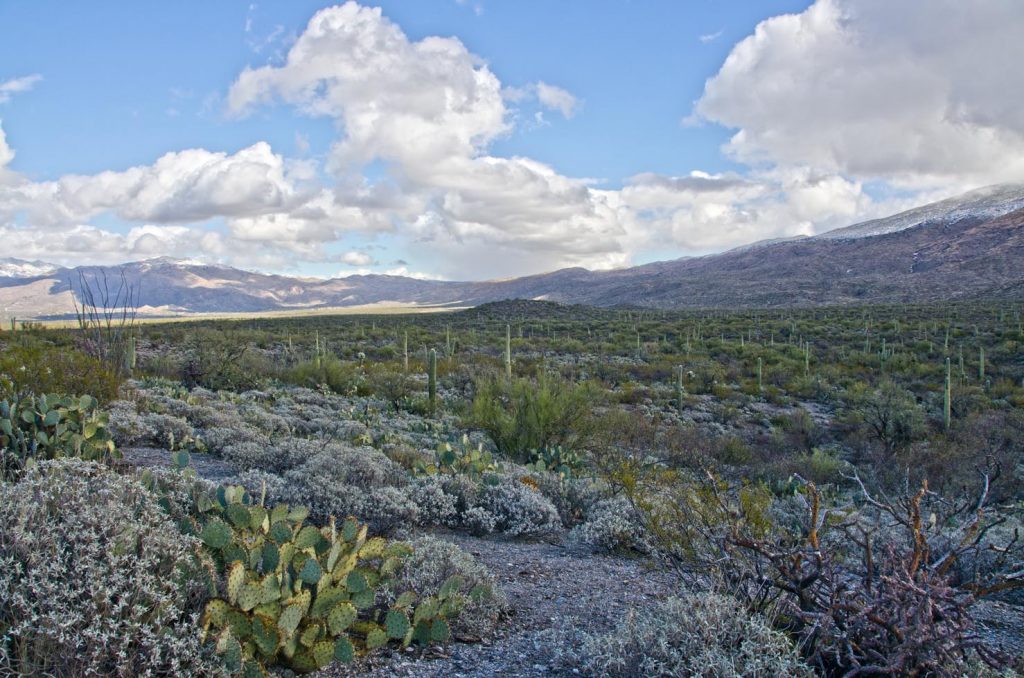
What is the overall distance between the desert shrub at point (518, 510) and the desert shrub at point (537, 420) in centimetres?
381

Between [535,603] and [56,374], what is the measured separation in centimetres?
811

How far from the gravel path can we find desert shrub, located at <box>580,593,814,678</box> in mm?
373

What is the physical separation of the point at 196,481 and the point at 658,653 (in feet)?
13.4

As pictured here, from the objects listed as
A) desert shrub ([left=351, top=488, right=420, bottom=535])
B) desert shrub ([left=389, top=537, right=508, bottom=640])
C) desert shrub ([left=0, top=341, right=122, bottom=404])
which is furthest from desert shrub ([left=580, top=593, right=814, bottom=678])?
desert shrub ([left=0, top=341, right=122, bottom=404])

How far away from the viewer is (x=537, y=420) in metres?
11.5

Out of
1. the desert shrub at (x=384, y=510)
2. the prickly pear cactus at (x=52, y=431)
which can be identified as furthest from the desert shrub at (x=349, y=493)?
the prickly pear cactus at (x=52, y=431)

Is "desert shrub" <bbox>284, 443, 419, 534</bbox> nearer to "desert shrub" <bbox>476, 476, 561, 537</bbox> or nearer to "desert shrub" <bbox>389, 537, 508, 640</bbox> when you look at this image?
"desert shrub" <bbox>476, 476, 561, 537</bbox>

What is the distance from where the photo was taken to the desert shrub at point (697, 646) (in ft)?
11.1

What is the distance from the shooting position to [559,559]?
6.11m

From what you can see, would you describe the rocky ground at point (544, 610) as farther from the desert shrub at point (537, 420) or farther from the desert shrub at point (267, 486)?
the desert shrub at point (537, 420)

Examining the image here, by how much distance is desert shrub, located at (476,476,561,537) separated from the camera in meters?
6.81

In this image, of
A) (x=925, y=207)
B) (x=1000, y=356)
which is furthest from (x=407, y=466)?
(x=925, y=207)

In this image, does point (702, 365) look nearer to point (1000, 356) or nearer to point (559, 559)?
point (1000, 356)

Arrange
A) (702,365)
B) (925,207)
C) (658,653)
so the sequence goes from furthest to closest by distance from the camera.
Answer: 1. (925,207)
2. (702,365)
3. (658,653)
